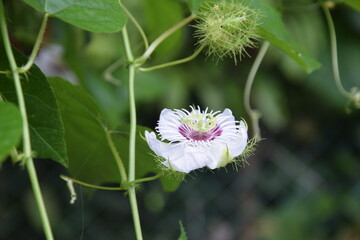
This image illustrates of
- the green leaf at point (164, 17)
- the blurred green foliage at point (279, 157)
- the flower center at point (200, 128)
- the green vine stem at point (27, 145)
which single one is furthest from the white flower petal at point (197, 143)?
the blurred green foliage at point (279, 157)

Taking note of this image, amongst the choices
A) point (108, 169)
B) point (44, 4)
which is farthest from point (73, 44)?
point (44, 4)

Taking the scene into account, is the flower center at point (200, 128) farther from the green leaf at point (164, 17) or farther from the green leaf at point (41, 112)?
the green leaf at point (164, 17)

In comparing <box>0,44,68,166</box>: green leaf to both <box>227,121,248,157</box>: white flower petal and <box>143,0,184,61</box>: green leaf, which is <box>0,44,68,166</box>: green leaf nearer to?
<box>227,121,248,157</box>: white flower petal

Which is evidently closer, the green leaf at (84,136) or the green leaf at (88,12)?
the green leaf at (88,12)

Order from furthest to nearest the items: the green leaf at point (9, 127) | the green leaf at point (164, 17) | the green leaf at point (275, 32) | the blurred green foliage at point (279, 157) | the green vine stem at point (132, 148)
Result: the blurred green foliage at point (279, 157) → the green leaf at point (164, 17) → the green leaf at point (275, 32) → the green vine stem at point (132, 148) → the green leaf at point (9, 127)

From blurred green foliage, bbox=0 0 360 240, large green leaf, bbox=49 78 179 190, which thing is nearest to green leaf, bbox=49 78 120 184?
large green leaf, bbox=49 78 179 190

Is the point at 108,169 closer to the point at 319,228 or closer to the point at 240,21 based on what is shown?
the point at 240,21

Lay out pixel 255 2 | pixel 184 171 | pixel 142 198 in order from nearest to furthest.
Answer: pixel 184 171 → pixel 255 2 → pixel 142 198

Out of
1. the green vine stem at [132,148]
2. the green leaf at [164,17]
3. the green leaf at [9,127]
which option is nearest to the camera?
the green leaf at [9,127]
